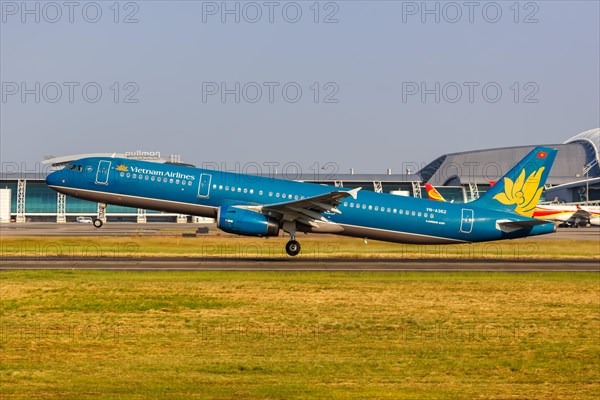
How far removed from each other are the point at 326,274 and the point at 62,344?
64.6 ft

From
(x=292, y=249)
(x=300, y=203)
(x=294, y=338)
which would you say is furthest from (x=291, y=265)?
(x=294, y=338)

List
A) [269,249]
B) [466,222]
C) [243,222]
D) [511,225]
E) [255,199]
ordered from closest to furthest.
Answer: [243,222]
[255,199]
[466,222]
[511,225]
[269,249]

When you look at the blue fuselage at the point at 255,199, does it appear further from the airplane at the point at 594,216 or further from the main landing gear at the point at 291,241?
the airplane at the point at 594,216

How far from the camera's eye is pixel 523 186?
4944 centimetres

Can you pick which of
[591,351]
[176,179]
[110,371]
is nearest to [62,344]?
[110,371]

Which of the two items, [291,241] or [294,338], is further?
[291,241]

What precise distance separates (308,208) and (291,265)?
3311mm

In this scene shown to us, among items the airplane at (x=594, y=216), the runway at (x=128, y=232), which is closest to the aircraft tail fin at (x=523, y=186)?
the runway at (x=128, y=232)

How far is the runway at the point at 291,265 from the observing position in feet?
142

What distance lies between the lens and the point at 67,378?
1844cm

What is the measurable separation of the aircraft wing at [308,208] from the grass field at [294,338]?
7.03m

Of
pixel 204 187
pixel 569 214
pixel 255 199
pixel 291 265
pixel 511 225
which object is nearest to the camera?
pixel 204 187

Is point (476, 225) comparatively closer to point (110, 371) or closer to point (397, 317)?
point (397, 317)

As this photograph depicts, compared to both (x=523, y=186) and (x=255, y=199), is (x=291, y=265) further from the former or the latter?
(x=523, y=186)
